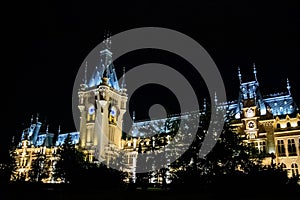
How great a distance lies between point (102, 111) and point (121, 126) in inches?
285

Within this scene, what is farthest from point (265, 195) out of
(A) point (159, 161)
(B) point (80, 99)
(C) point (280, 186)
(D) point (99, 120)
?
Answer: (B) point (80, 99)

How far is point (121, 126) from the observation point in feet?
233

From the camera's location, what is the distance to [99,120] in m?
64.8

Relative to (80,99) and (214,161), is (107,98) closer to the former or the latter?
(80,99)

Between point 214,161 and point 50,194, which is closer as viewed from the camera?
point 50,194

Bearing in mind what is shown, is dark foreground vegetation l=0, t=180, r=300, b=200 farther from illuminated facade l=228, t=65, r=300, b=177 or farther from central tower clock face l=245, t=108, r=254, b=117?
central tower clock face l=245, t=108, r=254, b=117

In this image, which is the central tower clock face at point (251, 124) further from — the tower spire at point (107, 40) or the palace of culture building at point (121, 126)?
the tower spire at point (107, 40)

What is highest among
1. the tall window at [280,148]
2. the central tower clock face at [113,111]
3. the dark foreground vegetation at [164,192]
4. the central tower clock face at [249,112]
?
the central tower clock face at [113,111]

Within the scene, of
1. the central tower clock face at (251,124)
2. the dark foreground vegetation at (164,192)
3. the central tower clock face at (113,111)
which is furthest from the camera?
the central tower clock face at (113,111)

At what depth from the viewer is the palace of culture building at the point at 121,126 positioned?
47156 mm

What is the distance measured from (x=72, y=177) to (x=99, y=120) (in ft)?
118

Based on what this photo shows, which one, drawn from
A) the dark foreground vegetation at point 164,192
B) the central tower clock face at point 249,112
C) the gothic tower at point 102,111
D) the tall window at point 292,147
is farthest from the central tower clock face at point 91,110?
the tall window at point 292,147

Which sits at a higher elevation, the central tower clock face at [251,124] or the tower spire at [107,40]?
the tower spire at [107,40]

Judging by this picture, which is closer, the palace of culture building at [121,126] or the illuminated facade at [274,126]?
the illuminated facade at [274,126]
